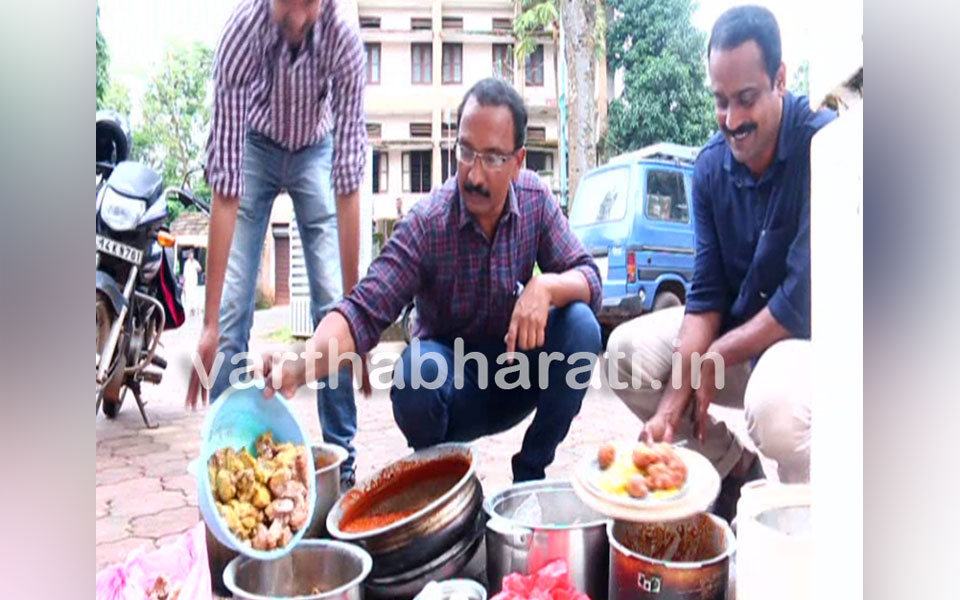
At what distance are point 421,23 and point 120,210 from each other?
91cm

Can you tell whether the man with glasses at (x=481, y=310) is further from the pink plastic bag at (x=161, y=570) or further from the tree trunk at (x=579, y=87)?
the pink plastic bag at (x=161, y=570)

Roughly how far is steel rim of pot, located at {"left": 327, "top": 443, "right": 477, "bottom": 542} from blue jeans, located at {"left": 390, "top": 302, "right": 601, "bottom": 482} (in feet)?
0.08

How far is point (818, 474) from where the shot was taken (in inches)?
72.5

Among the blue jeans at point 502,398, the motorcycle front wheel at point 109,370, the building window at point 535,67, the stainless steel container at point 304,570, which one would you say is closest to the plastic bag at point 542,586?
the blue jeans at point 502,398

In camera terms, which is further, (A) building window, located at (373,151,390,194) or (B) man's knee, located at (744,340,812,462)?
(A) building window, located at (373,151,390,194)

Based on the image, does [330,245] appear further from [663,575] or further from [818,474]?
[818,474]

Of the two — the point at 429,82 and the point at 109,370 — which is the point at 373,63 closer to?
the point at 429,82

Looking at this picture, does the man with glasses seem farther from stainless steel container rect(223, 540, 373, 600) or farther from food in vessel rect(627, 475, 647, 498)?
stainless steel container rect(223, 540, 373, 600)

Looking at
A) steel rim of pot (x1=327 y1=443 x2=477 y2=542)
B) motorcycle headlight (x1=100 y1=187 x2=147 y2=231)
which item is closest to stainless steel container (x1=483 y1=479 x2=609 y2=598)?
steel rim of pot (x1=327 y1=443 x2=477 y2=542)

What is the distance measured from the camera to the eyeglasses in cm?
195
